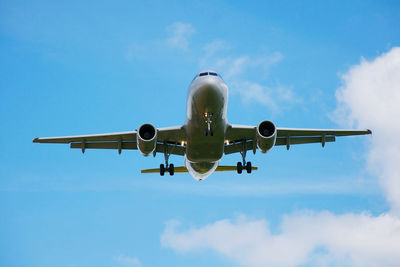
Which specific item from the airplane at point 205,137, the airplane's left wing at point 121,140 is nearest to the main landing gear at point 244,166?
the airplane at point 205,137

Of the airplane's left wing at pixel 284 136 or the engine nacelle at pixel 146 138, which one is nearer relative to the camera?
the engine nacelle at pixel 146 138

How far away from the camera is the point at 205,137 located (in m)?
22.9

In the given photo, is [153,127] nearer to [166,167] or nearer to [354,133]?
[166,167]

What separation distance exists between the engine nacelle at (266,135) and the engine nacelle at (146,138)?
5067mm

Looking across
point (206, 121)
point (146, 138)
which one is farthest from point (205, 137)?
point (146, 138)

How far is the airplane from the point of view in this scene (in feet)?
68.2

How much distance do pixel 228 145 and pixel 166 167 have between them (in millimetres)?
3953

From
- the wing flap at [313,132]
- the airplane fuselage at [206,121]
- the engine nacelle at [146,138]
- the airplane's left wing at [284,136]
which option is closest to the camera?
the airplane fuselage at [206,121]

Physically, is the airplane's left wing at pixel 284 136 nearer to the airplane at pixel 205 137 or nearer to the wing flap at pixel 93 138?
the airplane at pixel 205 137

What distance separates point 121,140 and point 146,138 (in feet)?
13.7

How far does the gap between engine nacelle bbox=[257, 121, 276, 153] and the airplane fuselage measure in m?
1.79

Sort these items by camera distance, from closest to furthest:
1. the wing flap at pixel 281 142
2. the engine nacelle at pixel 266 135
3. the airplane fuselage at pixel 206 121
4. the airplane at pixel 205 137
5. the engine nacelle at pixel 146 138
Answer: the airplane fuselage at pixel 206 121, the airplane at pixel 205 137, the engine nacelle at pixel 146 138, the engine nacelle at pixel 266 135, the wing flap at pixel 281 142

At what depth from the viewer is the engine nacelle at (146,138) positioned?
72.2 feet

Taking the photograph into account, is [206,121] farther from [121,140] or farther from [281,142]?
[281,142]
